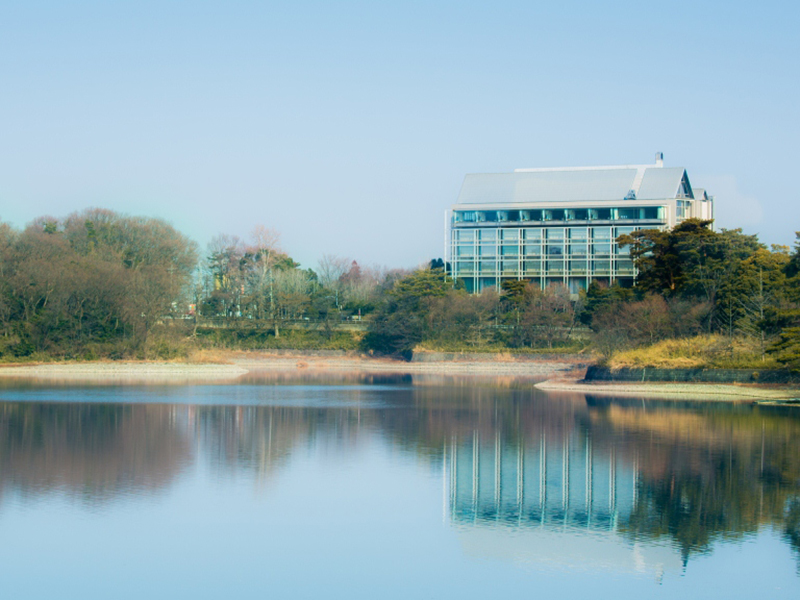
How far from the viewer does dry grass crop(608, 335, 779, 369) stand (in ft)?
144

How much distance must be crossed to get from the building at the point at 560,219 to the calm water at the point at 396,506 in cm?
5614

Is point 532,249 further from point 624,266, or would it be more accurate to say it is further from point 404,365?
point 404,365

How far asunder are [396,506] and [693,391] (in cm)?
2838

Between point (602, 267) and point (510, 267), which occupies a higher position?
point (510, 267)

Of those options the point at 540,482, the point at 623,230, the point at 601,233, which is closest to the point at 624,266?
the point at 623,230

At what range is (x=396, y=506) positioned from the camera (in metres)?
18.4

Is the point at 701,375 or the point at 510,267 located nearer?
the point at 701,375

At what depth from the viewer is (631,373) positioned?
47125mm

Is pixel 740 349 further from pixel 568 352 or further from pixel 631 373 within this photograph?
pixel 568 352

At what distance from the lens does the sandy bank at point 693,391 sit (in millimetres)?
40312

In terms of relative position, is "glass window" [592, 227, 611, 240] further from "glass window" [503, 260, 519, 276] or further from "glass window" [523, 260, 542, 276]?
"glass window" [503, 260, 519, 276]

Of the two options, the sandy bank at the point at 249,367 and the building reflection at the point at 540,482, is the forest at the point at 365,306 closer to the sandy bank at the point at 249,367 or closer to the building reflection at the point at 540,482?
the sandy bank at the point at 249,367

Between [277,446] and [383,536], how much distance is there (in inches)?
426

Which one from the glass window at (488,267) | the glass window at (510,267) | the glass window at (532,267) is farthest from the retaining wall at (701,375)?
the glass window at (488,267)
